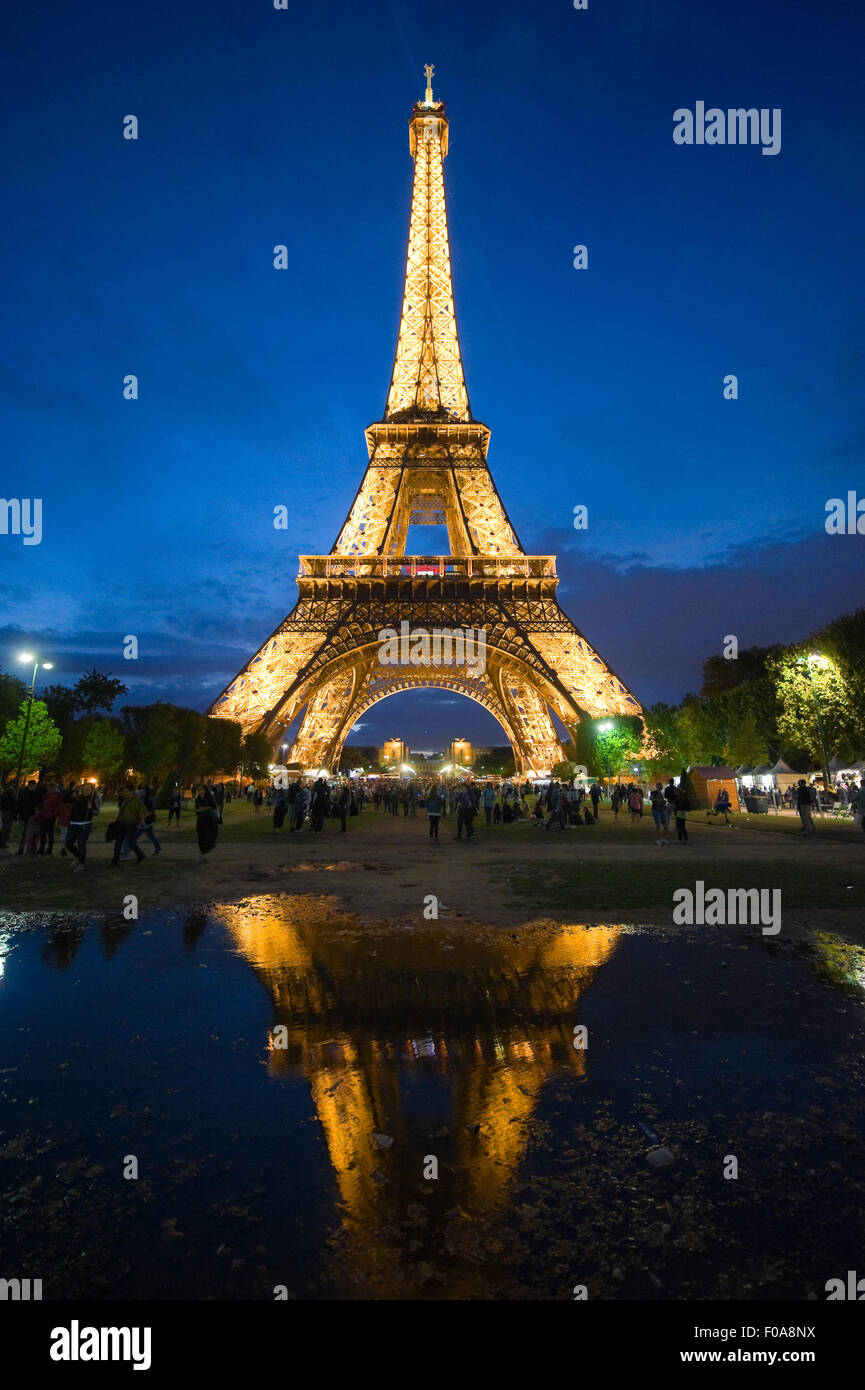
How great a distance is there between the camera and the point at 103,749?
42.9 meters

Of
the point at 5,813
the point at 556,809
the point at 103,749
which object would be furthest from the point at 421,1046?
the point at 103,749

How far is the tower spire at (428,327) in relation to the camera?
47594 mm

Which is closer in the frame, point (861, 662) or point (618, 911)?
point (618, 911)

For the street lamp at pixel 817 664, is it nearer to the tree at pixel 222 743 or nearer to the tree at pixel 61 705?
the tree at pixel 222 743

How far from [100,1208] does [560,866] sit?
10.8 meters

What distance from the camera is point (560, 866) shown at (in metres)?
12.6

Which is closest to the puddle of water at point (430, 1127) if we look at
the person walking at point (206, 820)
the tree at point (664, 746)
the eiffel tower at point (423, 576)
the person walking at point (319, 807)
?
the person walking at point (206, 820)

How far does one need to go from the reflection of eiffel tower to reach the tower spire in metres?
45.2

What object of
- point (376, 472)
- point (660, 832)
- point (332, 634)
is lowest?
point (660, 832)

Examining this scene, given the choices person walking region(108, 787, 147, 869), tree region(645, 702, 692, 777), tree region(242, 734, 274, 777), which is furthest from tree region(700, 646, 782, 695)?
person walking region(108, 787, 147, 869)
